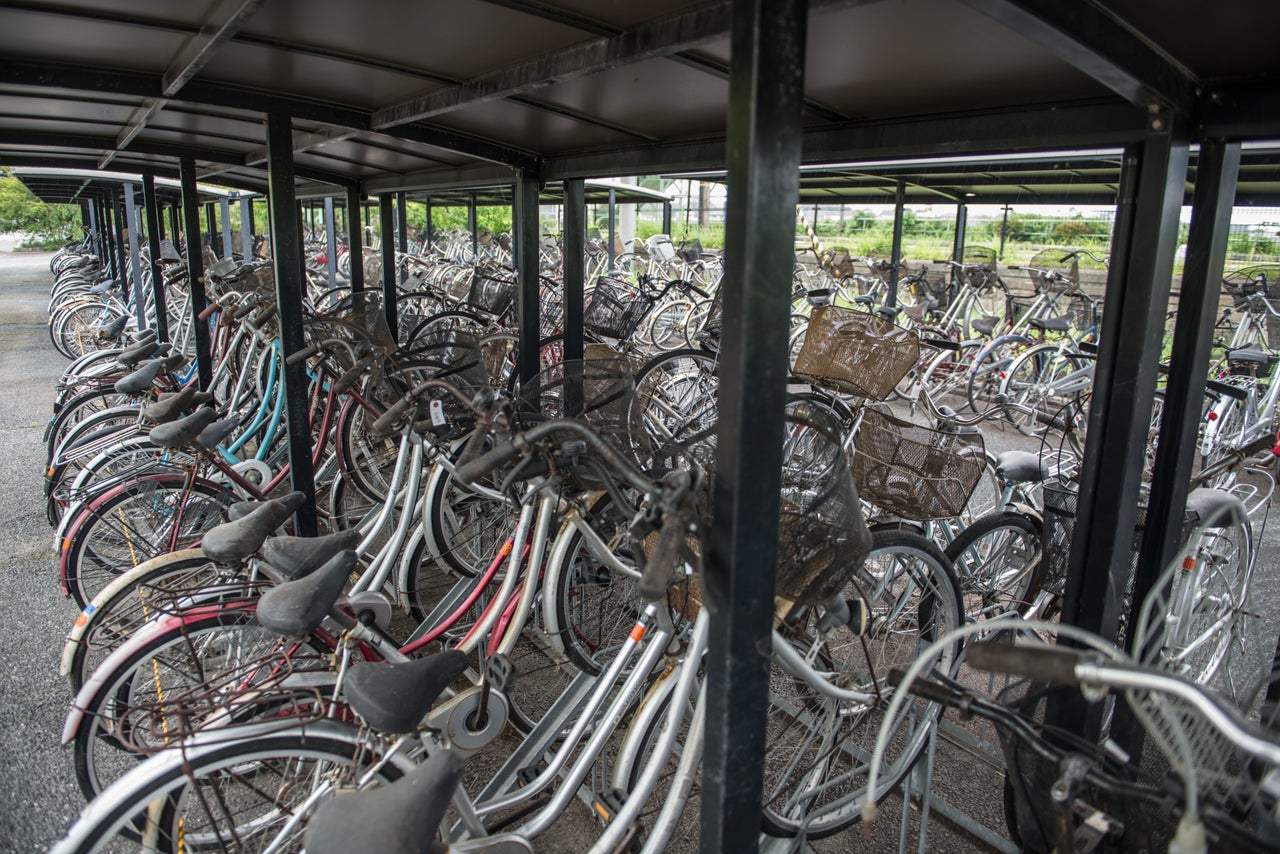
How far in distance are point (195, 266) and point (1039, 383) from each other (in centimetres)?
717

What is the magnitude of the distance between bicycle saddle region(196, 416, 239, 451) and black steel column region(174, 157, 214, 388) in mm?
2496

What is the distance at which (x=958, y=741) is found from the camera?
116 inches

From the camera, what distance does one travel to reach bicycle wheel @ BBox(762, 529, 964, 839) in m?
2.47

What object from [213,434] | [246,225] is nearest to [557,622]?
[213,434]

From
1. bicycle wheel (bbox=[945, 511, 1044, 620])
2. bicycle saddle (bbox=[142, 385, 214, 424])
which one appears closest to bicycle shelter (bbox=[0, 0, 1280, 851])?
bicycle saddle (bbox=[142, 385, 214, 424])

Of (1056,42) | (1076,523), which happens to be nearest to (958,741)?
(1076,523)

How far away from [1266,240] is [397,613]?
43.3 feet

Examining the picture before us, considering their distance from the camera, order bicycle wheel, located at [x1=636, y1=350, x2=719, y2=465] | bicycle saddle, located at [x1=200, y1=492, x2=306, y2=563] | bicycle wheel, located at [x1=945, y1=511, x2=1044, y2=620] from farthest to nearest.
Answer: bicycle wheel, located at [x1=636, y1=350, x2=719, y2=465] → bicycle wheel, located at [x1=945, y1=511, x2=1044, y2=620] → bicycle saddle, located at [x1=200, y1=492, x2=306, y2=563]

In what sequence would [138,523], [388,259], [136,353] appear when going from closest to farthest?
1. [138,523]
2. [136,353]
3. [388,259]

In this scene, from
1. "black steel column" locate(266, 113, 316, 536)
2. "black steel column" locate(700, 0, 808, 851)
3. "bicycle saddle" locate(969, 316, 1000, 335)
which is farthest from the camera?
"bicycle saddle" locate(969, 316, 1000, 335)

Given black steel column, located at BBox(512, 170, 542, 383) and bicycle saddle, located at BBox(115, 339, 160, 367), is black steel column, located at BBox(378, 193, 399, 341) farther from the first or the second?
black steel column, located at BBox(512, 170, 542, 383)

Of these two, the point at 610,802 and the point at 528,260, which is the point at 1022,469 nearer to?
the point at 610,802

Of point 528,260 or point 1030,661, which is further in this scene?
point 528,260

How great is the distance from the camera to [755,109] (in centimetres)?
131
